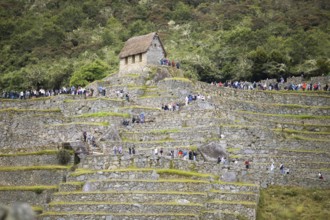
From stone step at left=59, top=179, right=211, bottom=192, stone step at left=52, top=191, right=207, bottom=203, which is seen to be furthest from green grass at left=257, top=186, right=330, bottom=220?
stone step at left=52, top=191, right=207, bottom=203

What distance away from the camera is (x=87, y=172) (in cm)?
4578

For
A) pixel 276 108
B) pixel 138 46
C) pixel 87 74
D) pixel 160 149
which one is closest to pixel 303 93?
pixel 276 108

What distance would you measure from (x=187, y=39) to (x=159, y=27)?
38.7 ft

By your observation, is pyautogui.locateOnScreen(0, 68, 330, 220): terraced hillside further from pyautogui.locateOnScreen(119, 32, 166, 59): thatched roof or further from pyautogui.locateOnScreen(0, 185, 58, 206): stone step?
pyautogui.locateOnScreen(119, 32, 166, 59): thatched roof

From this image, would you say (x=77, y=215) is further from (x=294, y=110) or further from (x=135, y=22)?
(x=135, y=22)

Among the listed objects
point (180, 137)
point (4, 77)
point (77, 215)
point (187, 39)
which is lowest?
point (77, 215)

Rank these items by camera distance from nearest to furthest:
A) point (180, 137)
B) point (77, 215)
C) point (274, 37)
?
point (77, 215)
point (180, 137)
point (274, 37)

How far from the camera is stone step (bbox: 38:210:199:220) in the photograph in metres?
40.6

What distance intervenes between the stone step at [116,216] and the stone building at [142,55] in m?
25.8

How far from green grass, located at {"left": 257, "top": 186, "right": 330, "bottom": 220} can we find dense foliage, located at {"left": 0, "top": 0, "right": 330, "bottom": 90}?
3367cm

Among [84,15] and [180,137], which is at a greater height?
[84,15]

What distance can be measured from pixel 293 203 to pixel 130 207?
421 inches

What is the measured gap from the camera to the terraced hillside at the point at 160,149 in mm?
42625

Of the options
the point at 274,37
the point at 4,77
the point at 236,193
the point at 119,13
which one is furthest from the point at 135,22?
the point at 236,193
